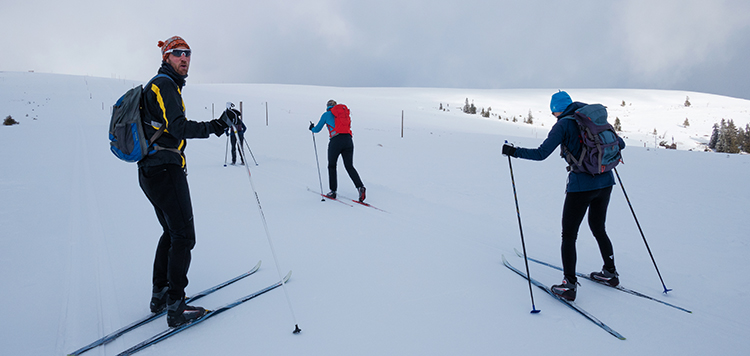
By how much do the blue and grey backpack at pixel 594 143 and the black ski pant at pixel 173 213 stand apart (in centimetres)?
328

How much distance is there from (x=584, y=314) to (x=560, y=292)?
30 cm

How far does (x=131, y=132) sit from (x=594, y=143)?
12.3 ft

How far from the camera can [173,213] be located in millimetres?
2775

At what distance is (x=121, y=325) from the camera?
294cm

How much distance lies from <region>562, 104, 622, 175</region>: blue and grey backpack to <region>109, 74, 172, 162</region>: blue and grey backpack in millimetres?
3460

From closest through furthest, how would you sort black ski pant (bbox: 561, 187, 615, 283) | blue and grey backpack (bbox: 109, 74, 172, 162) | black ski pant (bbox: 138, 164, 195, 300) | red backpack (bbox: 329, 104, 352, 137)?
1. blue and grey backpack (bbox: 109, 74, 172, 162)
2. black ski pant (bbox: 138, 164, 195, 300)
3. black ski pant (bbox: 561, 187, 615, 283)
4. red backpack (bbox: 329, 104, 352, 137)

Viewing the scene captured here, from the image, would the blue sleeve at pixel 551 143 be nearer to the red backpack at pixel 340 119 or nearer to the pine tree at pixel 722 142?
the red backpack at pixel 340 119

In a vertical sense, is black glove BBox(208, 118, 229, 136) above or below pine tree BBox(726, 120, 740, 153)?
above

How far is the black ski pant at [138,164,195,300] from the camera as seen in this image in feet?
8.89

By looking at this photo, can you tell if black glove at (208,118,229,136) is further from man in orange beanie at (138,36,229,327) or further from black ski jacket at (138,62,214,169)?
black ski jacket at (138,62,214,169)

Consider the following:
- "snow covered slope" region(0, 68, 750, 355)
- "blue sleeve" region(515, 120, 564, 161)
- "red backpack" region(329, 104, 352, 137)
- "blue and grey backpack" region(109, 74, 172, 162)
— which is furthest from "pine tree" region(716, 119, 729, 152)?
"blue and grey backpack" region(109, 74, 172, 162)

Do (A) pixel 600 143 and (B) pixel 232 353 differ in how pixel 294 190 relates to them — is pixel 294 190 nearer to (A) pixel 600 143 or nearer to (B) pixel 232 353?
(B) pixel 232 353

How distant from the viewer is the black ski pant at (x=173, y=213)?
271 centimetres

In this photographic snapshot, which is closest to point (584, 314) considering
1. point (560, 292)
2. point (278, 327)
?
point (560, 292)
